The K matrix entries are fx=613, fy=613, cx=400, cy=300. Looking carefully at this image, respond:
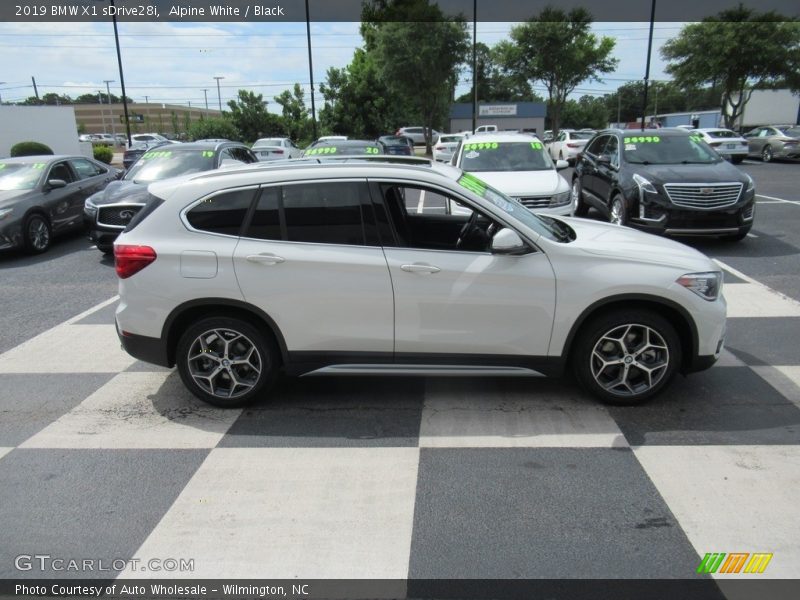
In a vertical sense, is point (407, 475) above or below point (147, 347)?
below

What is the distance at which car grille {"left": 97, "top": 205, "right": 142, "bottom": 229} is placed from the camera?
9.05 meters

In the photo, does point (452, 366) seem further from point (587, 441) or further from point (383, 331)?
point (587, 441)

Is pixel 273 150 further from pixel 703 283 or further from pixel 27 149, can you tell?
pixel 703 283

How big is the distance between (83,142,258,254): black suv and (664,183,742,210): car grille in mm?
7077

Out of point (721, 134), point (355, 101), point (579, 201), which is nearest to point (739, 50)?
point (721, 134)

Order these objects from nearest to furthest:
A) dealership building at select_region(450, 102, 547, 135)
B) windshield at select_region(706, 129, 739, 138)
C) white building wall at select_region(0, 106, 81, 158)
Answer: windshield at select_region(706, 129, 739, 138)
white building wall at select_region(0, 106, 81, 158)
dealership building at select_region(450, 102, 547, 135)

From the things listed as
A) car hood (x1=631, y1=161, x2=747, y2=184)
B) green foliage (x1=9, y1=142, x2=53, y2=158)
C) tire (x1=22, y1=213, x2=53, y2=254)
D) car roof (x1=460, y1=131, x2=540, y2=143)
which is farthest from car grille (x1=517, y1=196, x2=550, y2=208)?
green foliage (x1=9, y1=142, x2=53, y2=158)

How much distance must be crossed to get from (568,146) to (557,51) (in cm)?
1619

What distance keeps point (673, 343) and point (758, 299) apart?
3.37 m

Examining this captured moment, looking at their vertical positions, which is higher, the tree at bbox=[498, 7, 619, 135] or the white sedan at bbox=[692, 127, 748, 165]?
the tree at bbox=[498, 7, 619, 135]

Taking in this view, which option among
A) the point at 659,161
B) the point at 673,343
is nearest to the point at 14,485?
the point at 673,343

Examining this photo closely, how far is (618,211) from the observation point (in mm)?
9953

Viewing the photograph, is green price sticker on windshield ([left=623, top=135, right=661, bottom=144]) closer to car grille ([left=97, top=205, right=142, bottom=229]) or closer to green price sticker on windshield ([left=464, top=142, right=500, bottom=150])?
green price sticker on windshield ([left=464, top=142, right=500, bottom=150])

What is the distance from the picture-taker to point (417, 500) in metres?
3.35
